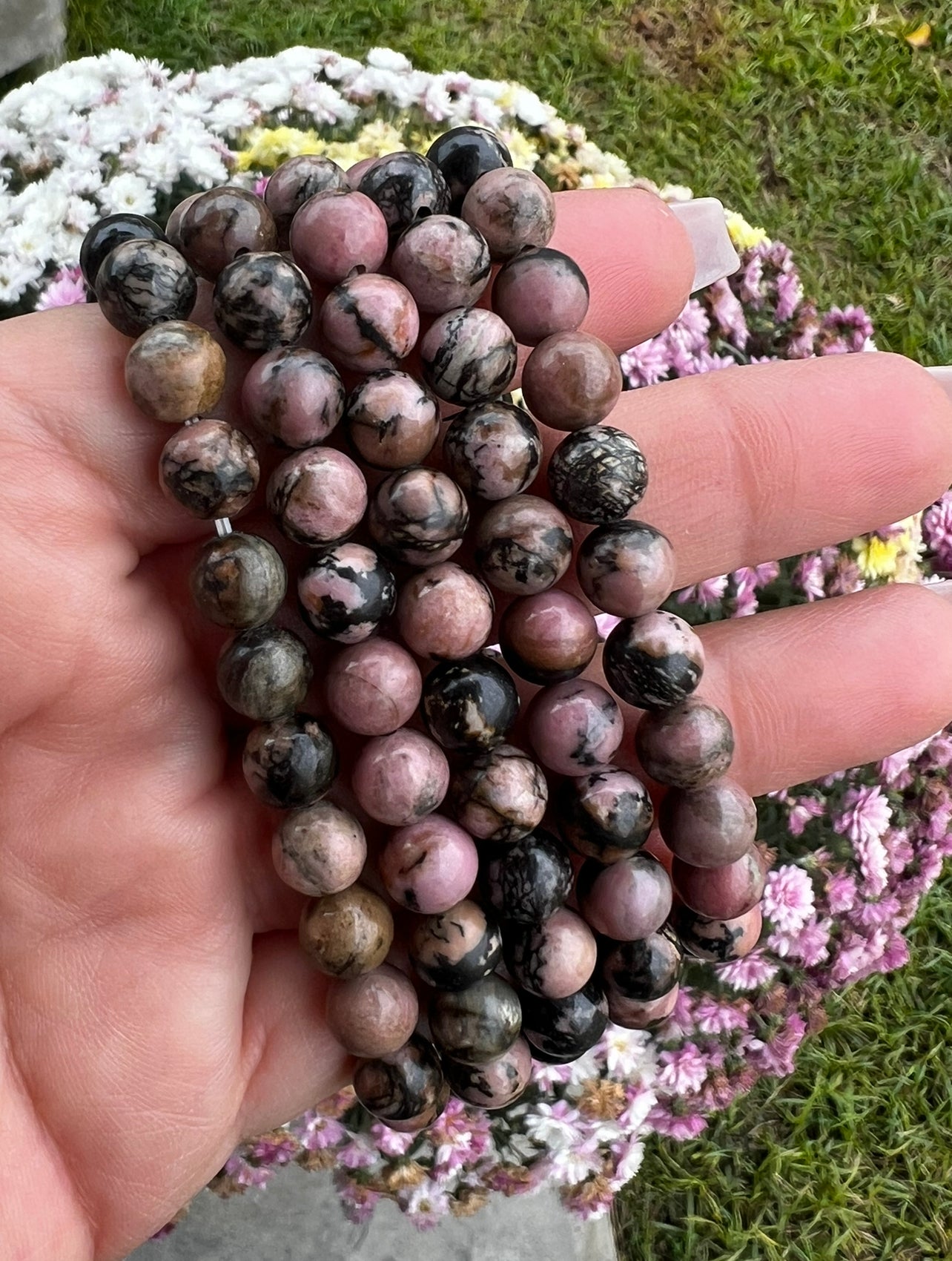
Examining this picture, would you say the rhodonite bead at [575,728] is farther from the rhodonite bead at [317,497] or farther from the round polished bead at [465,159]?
the round polished bead at [465,159]

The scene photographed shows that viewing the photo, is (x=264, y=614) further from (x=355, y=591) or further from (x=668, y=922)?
(x=668, y=922)

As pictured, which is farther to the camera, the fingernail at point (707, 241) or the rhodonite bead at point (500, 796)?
the fingernail at point (707, 241)

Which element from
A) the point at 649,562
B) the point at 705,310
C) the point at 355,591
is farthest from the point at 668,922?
the point at 705,310

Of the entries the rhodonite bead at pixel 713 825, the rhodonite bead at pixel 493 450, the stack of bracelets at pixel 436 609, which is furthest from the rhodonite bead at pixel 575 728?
the rhodonite bead at pixel 493 450

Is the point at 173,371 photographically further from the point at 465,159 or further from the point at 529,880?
the point at 529,880

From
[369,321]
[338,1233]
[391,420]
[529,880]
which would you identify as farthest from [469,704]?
[338,1233]
